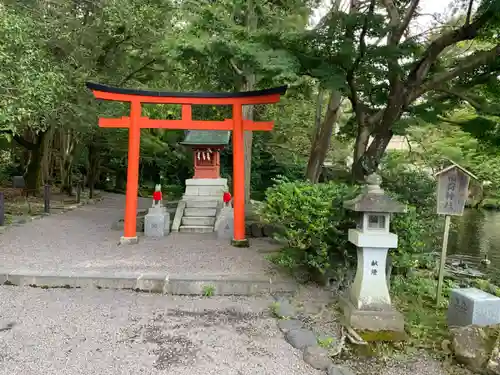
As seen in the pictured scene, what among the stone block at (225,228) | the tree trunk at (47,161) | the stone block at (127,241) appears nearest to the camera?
the stone block at (127,241)

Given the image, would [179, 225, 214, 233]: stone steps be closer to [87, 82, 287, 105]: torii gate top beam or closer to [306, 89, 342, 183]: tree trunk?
[87, 82, 287, 105]: torii gate top beam

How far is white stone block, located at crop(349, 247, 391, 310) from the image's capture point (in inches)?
171

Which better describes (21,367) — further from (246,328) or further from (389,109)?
(389,109)

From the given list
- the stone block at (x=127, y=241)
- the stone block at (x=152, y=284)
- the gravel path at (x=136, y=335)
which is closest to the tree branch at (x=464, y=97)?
the gravel path at (x=136, y=335)

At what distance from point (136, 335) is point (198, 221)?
596cm

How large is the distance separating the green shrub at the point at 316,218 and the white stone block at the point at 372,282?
0.63m

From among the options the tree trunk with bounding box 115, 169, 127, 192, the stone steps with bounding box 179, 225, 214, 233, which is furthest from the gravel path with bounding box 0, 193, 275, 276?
the tree trunk with bounding box 115, 169, 127, 192

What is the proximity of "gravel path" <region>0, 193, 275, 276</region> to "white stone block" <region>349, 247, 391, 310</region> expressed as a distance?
1.94 meters

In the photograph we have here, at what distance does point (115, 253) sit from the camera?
714 cm

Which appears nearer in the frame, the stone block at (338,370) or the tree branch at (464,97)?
the stone block at (338,370)

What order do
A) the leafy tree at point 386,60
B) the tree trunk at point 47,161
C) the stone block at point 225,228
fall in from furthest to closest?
the tree trunk at point 47,161, the stone block at point 225,228, the leafy tree at point 386,60

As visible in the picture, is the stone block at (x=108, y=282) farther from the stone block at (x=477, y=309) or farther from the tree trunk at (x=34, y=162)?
the tree trunk at (x=34, y=162)

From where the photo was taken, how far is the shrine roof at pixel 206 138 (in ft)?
38.0

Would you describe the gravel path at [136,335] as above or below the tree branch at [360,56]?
below
